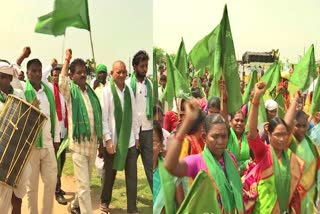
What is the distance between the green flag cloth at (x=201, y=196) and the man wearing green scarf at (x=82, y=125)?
2228mm

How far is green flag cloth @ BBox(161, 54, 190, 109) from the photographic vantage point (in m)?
3.09

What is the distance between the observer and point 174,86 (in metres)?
3.12

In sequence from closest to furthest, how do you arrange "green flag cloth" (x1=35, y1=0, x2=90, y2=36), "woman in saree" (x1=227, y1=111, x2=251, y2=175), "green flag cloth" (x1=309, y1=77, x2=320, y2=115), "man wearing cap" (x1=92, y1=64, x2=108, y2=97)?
"woman in saree" (x1=227, y1=111, x2=251, y2=175) → "green flag cloth" (x1=309, y1=77, x2=320, y2=115) → "green flag cloth" (x1=35, y1=0, x2=90, y2=36) → "man wearing cap" (x1=92, y1=64, x2=108, y2=97)

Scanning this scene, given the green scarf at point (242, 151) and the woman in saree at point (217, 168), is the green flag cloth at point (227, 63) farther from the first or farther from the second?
the green scarf at point (242, 151)

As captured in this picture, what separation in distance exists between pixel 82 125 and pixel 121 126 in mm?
376

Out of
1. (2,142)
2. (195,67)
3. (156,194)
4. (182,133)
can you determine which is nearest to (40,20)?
(2,142)

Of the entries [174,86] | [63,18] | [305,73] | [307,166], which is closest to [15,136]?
[63,18]

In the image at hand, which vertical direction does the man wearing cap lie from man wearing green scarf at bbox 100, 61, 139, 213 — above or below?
above

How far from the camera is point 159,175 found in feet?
8.78

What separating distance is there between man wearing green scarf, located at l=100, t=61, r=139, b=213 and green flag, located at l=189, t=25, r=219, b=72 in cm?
113

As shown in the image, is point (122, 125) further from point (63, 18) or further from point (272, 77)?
point (272, 77)

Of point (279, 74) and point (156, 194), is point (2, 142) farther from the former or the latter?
point (279, 74)

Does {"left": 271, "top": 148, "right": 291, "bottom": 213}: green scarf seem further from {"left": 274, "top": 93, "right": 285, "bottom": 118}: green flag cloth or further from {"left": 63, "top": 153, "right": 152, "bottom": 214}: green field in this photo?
{"left": 63, "top": 153, "right": 152, "bottom": 214}: green field

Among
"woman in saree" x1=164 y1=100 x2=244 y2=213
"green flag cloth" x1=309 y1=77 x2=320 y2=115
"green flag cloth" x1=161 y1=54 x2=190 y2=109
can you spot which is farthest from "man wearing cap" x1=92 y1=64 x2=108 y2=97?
"woman in saree" x1=164 y1=100 x2=244 y2=213
